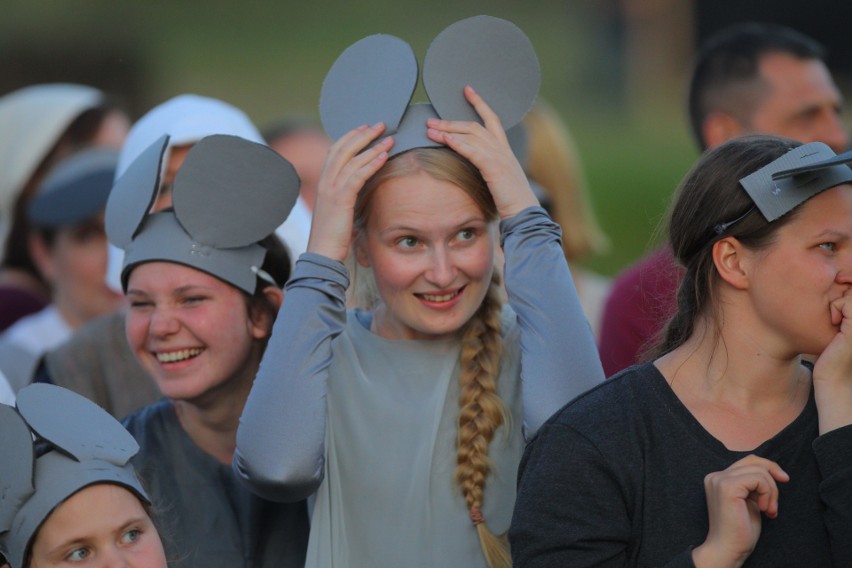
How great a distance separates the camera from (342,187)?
10.8 ft

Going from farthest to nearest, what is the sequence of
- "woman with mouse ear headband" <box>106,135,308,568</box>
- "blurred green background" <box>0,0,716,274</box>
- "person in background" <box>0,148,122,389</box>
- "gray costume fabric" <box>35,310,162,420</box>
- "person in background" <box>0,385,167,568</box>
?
1. "blurred green background" <box>0,0,716,274</box>
2. "person in background" <box>0,148,122,389</box>
3. "gray costume fabric" <box>35,310,162,420</box>
4. "woman with mouse ear headband" <box>106,135,308,568</box>
5. "person in background" <box>0,385,167,568</box>

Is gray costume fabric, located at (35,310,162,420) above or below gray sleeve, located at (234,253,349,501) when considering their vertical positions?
above

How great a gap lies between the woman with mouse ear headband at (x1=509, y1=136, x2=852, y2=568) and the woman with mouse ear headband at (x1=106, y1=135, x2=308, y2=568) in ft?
3.60

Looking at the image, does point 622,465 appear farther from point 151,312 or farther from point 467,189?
point 151,312

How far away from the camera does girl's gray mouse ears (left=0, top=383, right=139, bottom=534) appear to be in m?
2.91

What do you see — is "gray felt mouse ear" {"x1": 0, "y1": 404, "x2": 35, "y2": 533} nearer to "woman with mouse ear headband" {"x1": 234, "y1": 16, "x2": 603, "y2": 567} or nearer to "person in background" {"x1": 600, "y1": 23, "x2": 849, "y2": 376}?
"woman with mouse ear headband" {"x1": 234, "y1": 16, "x2": 603, "y2": 567}

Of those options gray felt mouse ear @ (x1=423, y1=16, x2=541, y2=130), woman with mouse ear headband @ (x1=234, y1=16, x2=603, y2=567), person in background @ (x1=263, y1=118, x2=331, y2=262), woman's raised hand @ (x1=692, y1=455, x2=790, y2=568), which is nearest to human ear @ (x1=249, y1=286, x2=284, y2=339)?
woman with mouse ear headband @ (x1=234, y1=16, x2=603, y2=567)

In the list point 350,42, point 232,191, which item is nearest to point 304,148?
point 232,191

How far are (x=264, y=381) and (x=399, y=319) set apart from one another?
0.41 metres

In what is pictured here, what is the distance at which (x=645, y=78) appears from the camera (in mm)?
15453

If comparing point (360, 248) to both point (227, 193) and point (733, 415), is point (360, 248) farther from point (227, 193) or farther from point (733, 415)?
point (733, 415)

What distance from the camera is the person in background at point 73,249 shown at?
5293 mm

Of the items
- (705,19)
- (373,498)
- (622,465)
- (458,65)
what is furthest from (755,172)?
(705,19)

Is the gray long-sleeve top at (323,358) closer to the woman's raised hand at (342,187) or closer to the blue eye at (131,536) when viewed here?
the woman's raised hand at (342,187)
